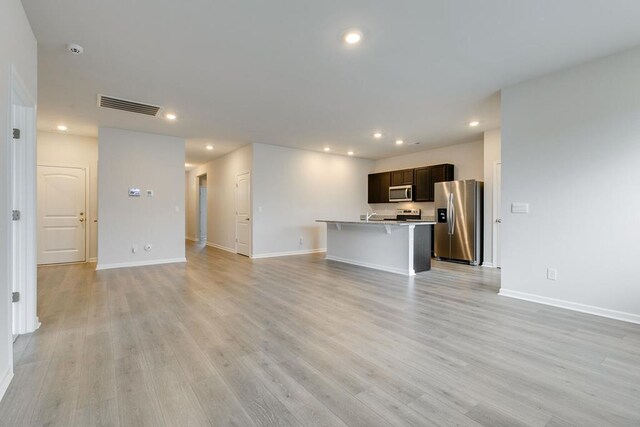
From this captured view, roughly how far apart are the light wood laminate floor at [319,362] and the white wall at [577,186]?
37cm

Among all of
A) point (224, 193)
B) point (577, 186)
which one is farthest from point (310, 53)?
point (224, 193)

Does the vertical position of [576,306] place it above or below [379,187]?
below

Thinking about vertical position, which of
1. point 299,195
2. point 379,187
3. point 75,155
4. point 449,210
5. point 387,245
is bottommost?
point 387,245

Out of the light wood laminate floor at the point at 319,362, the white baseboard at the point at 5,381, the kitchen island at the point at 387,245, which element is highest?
the kitchen island at the point at 387,245

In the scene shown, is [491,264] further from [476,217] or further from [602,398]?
[602,398]

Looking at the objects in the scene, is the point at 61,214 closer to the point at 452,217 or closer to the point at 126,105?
the point at 126,105

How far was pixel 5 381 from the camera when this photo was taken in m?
1.81

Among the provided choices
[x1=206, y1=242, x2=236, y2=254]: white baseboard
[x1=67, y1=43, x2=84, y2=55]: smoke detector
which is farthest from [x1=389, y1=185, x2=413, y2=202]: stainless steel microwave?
[x1=67, y1=43, x2=84, y2=55]: smoke detector

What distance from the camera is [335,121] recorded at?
5391mm

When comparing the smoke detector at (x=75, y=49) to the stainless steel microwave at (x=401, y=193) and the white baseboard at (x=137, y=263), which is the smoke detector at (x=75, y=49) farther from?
the stainless steel microwave at (x=401, y=193)

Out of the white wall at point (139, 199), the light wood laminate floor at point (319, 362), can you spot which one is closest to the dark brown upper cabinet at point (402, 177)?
the light wood laminate floor at point (319, 362)

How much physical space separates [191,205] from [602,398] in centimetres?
1158

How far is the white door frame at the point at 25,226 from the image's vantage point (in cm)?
260

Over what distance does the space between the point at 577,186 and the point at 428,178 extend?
4259 millimetres
